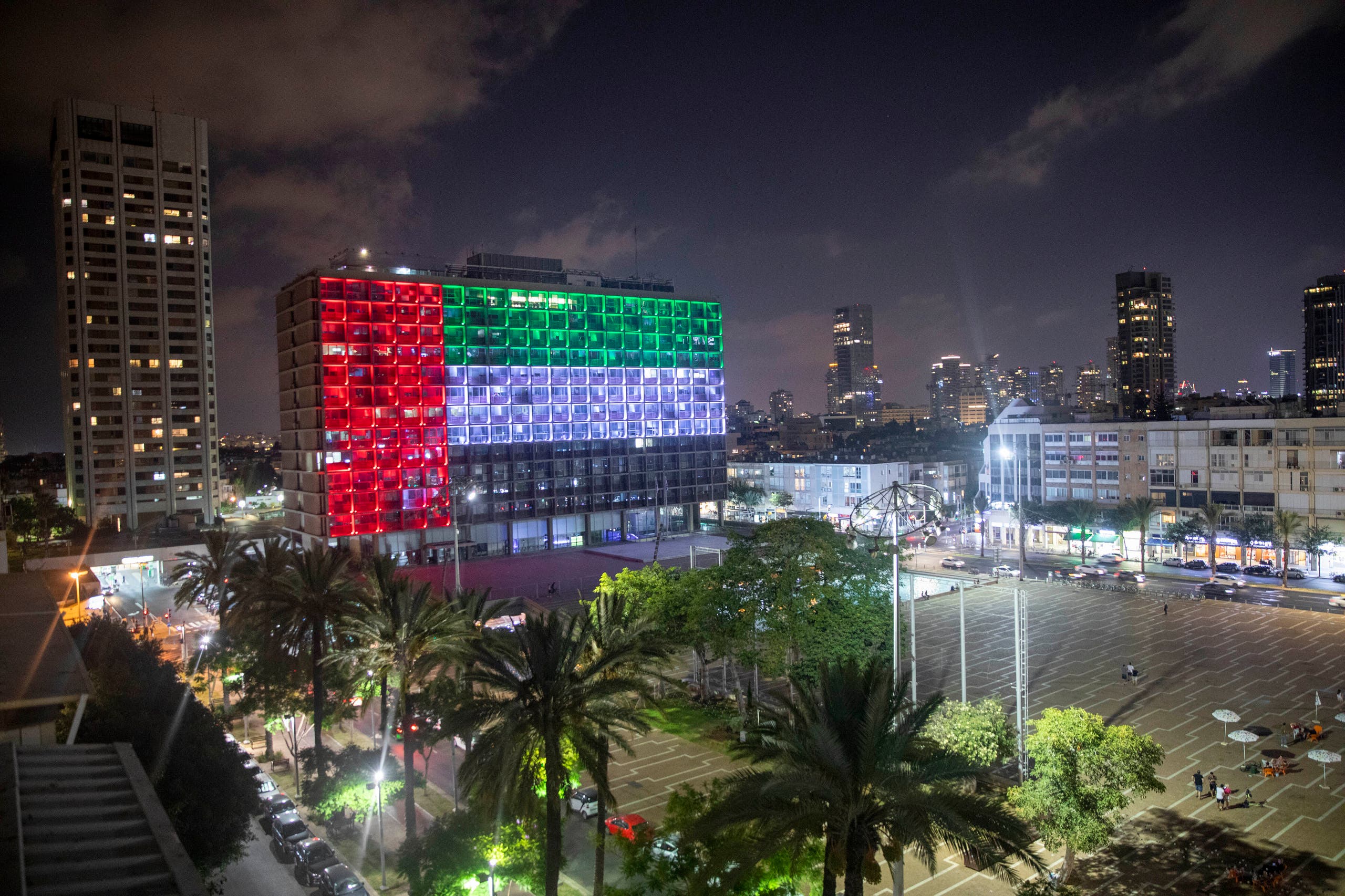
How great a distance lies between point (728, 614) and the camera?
36938 millimetres

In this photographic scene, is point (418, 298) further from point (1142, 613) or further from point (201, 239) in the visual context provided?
point (1142, 613)

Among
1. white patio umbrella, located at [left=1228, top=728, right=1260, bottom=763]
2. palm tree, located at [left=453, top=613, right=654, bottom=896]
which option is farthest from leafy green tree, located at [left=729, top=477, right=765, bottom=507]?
palm tree, located at [left=453, top=613, right=654, bottom=896]

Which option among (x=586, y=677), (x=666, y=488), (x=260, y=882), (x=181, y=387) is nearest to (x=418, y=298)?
(x=666, y=488)

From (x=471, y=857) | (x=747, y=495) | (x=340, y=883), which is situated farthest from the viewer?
(x=747, y=495)

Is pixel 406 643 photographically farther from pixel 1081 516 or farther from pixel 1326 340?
pixel 1326 340

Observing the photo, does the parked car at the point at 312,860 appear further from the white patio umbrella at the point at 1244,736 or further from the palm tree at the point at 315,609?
the white patio umbrella at the point at 1244,736

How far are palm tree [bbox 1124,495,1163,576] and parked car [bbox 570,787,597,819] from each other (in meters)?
65.2

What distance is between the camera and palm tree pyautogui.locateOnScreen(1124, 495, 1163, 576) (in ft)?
250

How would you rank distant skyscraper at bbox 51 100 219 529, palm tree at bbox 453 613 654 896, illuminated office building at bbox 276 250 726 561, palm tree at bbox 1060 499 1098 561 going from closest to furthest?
palm tree at bbox 453 613 654 896
illuminated office building at bbox 276 250 726 561
palm tree at bbox 1060 499 1098 561
distant skyscraper at bbox 51 100 219 529

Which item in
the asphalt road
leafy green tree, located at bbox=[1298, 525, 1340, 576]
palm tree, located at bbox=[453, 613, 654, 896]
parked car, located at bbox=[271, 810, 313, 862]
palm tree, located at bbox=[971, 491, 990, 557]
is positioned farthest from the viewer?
palm tree, located at bbox=[971, 491, 990, 557]

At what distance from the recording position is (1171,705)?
132ft

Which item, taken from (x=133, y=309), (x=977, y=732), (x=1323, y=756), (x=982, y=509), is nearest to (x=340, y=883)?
(x=977, y=732)

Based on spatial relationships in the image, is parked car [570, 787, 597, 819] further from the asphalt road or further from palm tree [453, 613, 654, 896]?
the asphalt road

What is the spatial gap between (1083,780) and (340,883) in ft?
78.4
